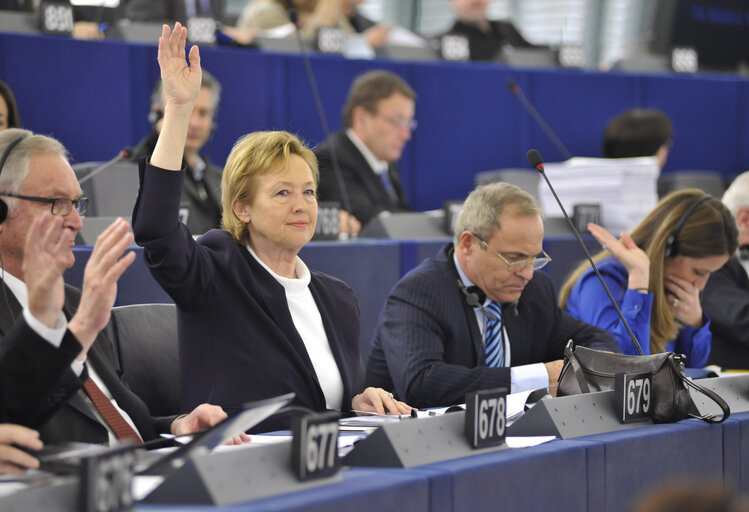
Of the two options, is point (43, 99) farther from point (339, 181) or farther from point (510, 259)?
point (510, 259)

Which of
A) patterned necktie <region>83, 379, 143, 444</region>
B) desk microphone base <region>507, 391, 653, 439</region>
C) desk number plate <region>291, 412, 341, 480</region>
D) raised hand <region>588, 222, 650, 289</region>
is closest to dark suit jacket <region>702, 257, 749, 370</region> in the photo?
raised hand <region>588, 222, 650, 289</region>

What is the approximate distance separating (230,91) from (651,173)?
198cm

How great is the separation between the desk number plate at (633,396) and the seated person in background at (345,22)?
3759mm

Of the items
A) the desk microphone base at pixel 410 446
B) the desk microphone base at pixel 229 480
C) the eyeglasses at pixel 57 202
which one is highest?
the eyeglasses at pixel 57 202

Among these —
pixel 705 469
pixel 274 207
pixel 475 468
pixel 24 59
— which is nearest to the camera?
pixel 475 468

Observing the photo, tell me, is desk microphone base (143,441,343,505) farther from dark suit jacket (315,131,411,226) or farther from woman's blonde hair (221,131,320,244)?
dark suit jacket (315,131,411,226)

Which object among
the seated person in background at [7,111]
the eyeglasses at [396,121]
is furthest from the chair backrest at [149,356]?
the eyeglasses at [396,121]

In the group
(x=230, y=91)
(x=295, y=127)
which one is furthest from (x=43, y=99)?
(x=295, y=127)

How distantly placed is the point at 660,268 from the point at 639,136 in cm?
262

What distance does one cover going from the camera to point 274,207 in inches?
89.7

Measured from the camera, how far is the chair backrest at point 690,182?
5.86 meters

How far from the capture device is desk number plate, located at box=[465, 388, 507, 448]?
5.57 ft

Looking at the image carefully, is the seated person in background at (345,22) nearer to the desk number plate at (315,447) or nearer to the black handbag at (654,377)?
the black handbag at (654,377)

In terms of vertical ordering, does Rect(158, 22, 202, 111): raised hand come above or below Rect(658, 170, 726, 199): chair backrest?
above
